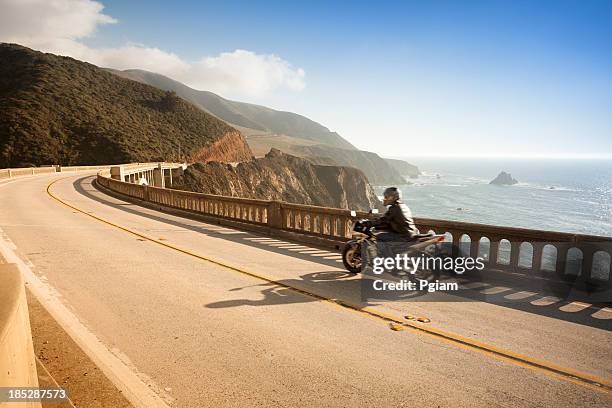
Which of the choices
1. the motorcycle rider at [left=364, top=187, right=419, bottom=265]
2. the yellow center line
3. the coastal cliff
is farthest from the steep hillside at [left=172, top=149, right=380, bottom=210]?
the yellow center line

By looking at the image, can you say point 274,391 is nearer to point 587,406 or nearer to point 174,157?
point 587,406

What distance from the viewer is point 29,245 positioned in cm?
998

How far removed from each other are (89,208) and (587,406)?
19.3 meters

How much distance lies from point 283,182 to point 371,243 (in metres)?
98.2

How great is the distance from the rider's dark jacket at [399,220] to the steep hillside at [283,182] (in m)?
72.1

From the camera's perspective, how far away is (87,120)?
8525 cm

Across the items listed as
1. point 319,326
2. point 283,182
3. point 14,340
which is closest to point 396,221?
point 319,326

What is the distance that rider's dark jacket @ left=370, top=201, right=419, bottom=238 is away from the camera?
23.0 ft

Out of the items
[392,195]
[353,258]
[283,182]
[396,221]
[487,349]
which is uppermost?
[392,195]

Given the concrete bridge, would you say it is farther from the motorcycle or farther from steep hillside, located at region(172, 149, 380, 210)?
steep hillside, located at region(172, 149, 380, 210)

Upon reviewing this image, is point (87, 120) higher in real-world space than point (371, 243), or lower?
higher

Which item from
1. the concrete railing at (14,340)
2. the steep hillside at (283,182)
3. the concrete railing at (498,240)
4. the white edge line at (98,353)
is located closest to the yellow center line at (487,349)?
the concrete railing at (498,240)

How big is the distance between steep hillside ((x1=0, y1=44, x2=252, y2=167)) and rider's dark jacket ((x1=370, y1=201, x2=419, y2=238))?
8042cm

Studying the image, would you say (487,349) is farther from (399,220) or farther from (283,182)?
(283,182)
